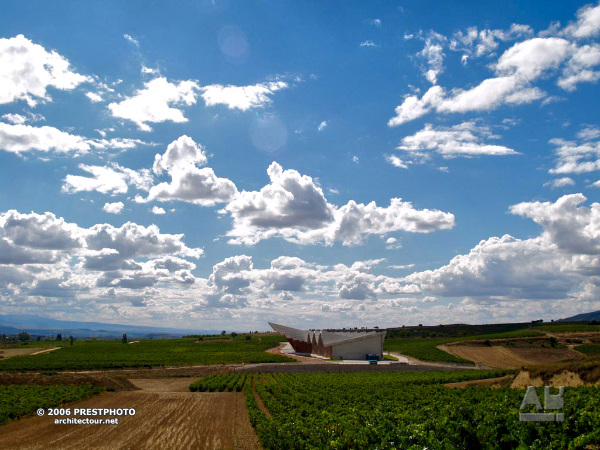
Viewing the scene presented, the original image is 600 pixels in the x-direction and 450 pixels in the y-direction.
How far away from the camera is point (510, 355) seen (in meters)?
99.3

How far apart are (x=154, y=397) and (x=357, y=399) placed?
20.6 m

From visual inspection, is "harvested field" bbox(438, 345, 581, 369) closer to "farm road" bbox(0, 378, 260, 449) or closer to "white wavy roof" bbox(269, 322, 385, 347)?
"white wavy roof" bbox(269, 322, 385, 347)

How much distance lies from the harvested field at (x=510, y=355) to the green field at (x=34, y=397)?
74.7m

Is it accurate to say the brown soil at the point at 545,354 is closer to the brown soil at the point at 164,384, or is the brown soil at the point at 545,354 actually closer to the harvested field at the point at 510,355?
the harvested field at the point at 510,355

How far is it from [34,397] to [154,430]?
18.4m

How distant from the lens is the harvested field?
292ft

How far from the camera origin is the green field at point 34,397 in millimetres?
31656

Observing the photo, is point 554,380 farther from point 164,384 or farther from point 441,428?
point 164,384

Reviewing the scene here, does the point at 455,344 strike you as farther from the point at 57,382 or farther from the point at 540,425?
the point at 540,425

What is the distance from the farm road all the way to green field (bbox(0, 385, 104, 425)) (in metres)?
1.35

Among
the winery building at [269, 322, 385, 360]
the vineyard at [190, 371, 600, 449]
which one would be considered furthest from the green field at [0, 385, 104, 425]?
the winery building at [269, 322, 385, 360]

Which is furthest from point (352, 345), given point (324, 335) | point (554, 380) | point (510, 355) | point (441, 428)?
point (441, 428)

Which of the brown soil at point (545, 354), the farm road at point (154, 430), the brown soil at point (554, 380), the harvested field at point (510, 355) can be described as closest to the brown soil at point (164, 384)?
the farm road at point (154, 430)

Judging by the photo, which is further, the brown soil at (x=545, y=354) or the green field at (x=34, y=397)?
the brown soil at (x=545, y=354)
